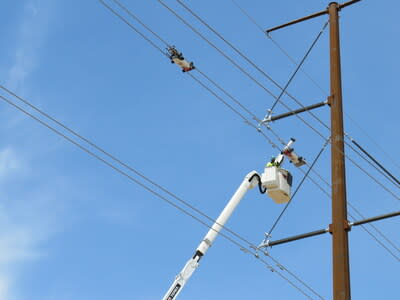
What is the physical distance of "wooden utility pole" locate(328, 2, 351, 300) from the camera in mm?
11125

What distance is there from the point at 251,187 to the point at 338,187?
7.21 meters

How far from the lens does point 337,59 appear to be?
45.9 feet

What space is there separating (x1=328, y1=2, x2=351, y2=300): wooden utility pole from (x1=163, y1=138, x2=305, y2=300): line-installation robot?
6.38 feet

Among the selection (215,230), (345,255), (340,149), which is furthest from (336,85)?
(215,230)

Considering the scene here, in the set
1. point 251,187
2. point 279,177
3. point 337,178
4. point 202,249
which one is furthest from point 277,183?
point 251,187

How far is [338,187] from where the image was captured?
12.1 m

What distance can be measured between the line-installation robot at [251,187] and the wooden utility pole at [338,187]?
1.95 meters

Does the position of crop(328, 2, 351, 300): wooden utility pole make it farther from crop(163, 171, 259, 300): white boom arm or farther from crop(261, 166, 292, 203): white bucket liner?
crop(163, 171, 259, 300): white boom arm

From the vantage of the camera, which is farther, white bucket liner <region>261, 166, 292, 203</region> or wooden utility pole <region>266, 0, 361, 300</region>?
white bucket liner <region>261, 166, 292, 203</region>

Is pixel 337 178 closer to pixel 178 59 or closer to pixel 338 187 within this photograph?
pixel 338 187

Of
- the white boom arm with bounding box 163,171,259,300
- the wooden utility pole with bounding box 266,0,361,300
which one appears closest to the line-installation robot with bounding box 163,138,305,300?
the white boom arm with bounding box 163,171,259,300

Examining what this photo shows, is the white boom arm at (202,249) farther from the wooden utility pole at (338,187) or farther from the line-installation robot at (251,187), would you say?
the wooden utility pole at (338,187)

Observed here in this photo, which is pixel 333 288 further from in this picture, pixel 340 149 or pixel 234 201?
pixel 234 201

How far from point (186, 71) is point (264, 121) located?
1.70 metres
